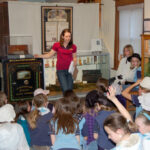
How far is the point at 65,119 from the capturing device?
298 cm

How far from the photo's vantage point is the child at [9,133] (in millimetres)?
3006

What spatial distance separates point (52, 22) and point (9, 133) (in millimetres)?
5401

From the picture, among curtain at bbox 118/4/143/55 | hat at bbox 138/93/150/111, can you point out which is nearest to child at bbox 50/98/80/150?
hat at bbox 138/93/150/111

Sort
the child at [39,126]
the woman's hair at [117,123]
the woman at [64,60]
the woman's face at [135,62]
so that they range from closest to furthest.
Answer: the woman's hair at [117,123] → the child at [39,126] → the woman at [64,60] → the woman's face at [135,62]

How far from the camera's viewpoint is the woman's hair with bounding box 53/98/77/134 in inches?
116

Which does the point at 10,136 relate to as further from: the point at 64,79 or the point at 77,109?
the point at 64,79

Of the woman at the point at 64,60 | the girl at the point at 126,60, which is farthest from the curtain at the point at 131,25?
the woman at the point at 64,60

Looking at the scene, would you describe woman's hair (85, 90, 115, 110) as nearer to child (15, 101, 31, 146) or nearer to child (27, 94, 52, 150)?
child (27, 94, 52, 150)

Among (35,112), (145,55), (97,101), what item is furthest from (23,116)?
(145,55)

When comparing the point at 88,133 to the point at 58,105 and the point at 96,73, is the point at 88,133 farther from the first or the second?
the point at 96,73

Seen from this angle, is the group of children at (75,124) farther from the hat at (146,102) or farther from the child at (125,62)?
the child at (125,62)

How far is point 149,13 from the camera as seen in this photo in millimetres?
6699

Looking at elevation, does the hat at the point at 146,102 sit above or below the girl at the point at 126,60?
below

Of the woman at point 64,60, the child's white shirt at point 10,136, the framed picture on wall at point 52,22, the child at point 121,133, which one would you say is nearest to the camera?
the child at point 121,133
